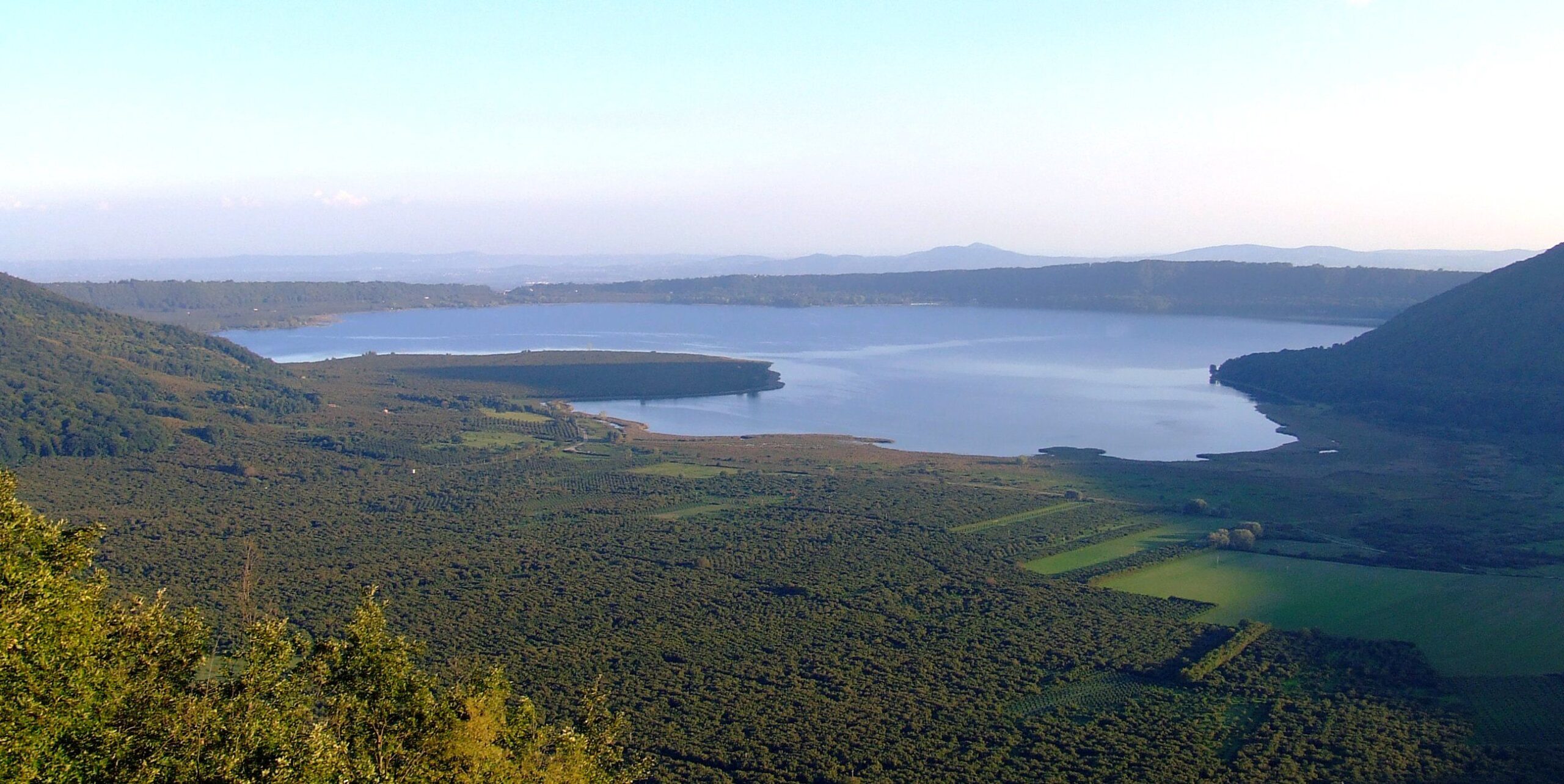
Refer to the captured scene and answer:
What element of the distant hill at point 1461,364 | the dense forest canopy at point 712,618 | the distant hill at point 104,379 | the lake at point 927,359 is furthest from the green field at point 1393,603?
the distant hill at point 104,379

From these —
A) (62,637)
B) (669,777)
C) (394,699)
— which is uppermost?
(62,637)

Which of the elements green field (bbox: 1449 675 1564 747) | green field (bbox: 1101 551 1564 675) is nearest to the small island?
green field (bbox: 1101 551 1564 675)

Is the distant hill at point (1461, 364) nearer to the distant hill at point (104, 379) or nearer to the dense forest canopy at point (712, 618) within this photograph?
the dense forest canopy at point (712, 618)

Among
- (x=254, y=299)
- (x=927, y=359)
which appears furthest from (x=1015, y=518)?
(x=254, y=299)

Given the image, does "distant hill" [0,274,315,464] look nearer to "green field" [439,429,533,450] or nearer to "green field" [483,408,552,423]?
"green field" [483,408,552,423]

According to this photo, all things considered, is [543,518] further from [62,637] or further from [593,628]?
[62,637]

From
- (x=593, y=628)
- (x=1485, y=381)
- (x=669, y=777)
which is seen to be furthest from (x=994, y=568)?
(x=1485, y=381)
